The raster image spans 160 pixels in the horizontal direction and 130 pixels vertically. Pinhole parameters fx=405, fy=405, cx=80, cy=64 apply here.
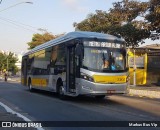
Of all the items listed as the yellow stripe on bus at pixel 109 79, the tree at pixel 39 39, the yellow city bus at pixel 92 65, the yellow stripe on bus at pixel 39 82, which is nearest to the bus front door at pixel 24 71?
the yellow stripe on bus at pixel 39 82

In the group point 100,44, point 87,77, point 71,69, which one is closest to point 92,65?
point 87,77

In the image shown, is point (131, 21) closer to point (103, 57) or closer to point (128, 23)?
point (128, 23)

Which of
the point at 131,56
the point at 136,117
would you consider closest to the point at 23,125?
the point at 136,117

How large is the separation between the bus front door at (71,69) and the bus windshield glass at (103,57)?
3.53 ft

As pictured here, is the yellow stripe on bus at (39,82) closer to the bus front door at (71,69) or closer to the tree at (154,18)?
the bus front door at (71,69)

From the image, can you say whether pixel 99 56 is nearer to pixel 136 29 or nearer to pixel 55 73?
pixel 55 73

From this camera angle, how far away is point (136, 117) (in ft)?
44.7

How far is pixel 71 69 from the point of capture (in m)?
19.2

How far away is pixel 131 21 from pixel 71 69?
14334 mm

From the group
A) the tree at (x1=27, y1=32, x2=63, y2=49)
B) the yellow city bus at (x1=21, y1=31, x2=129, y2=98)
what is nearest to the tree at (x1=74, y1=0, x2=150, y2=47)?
the yellow city bus at (x1=21, y1=31, x2=129, y2=98)

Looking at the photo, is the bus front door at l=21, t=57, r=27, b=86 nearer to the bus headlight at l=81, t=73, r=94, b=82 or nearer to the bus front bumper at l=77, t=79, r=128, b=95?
the bus front bumper at l=77, t=79, r=128, b=95

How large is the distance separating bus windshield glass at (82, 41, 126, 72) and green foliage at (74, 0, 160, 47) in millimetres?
9221

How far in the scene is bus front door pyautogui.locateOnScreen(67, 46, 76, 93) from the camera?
62.1 ft

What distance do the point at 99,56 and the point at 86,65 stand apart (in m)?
0.76
